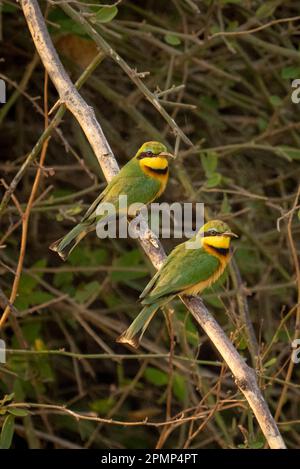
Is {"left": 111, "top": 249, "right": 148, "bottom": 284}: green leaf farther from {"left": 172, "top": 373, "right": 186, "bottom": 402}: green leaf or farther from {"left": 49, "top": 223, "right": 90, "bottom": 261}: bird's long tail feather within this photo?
{"left": 49, "top": 223, "right": 90, "bottom": 261}: bird's long tail feather

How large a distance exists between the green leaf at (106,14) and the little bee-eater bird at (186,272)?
67cm

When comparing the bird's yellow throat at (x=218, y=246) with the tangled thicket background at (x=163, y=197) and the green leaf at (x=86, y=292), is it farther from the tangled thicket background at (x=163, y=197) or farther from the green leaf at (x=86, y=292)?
the green leaf at (x=86, y=292)

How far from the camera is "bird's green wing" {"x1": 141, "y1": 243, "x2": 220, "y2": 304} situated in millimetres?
2137

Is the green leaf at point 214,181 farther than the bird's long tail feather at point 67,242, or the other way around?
the green leaf at point 214,181

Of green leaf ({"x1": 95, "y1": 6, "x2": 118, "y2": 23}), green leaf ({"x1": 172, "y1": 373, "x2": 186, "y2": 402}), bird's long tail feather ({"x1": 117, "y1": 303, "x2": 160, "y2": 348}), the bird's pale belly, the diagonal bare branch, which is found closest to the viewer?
the diagonal bare branch

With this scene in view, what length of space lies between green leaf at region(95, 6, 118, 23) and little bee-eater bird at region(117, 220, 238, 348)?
665mm

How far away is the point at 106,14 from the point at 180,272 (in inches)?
32.6

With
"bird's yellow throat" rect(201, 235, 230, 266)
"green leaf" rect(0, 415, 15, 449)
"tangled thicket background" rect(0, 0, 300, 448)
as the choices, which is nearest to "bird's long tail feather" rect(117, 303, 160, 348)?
"bird's yellow throat" rect(201, 235, 230, 266)

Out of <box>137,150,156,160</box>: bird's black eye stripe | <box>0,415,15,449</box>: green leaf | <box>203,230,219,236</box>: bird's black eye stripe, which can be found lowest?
<box>0,415,15,449</box>: green leaf

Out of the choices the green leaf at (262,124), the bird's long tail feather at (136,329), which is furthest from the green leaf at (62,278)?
the bird's long tail feather at (136,329)

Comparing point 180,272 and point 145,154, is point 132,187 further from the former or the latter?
point 180,272

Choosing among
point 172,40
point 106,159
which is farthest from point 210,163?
point 106,159

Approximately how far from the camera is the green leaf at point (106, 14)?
8.61ft

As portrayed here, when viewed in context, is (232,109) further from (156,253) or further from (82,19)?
(156,253)
